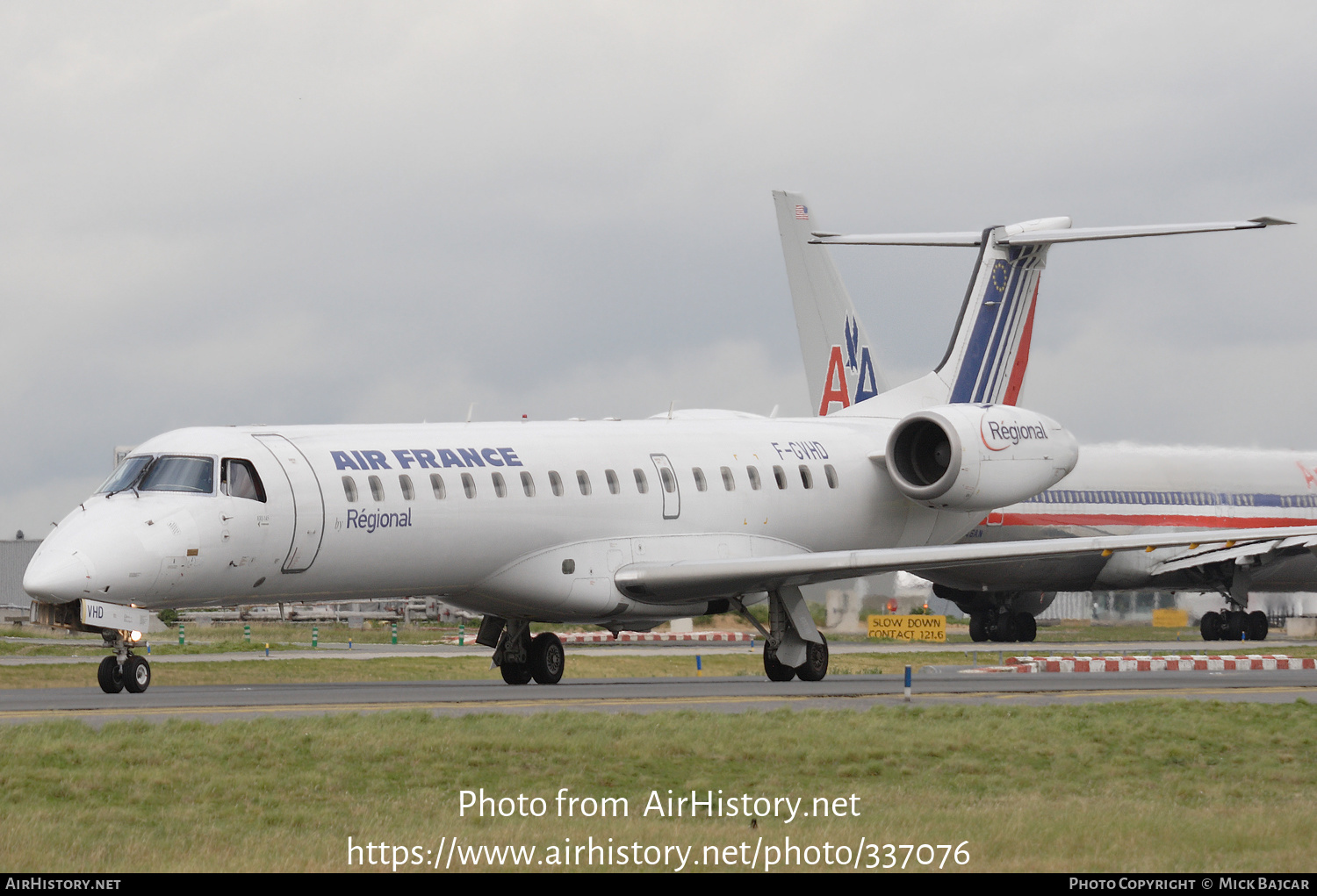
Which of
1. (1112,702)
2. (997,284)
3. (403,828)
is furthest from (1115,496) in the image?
(403,828)

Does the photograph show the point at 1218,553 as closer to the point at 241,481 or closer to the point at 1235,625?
the point at 1235,625

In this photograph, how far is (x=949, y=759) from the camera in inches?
677

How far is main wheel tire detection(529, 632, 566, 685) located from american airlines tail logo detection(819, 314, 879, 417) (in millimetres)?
21973

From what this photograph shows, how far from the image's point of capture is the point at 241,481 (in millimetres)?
23875

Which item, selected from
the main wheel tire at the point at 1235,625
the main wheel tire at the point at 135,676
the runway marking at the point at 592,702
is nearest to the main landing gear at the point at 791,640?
the runway marking at the point at 592,702

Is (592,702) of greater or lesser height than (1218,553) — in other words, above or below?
below

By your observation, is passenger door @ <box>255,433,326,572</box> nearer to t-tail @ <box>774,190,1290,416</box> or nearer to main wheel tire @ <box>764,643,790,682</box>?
main wheel tire @ <box>764,643,790,682</box>

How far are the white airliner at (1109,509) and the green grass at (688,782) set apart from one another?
23915 mm

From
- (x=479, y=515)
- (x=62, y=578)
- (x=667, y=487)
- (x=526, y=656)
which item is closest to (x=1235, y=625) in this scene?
(x=667, y=487)

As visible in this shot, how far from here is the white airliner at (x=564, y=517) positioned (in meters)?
23.2

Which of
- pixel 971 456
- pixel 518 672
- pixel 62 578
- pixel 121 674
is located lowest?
pixel 518 672

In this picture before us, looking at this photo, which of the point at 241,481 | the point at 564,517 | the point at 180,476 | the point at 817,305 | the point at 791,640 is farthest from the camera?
the point at 817,305

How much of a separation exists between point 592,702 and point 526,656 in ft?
19.2

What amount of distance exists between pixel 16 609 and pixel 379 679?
5067 centimetres
